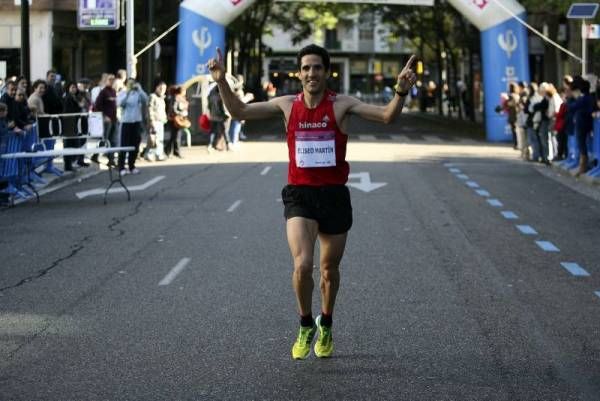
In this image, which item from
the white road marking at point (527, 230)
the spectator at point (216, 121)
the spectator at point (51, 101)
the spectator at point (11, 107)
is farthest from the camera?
the spectator at point (216, 121)

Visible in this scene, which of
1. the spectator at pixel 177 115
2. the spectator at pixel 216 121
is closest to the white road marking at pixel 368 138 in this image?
the spectator at pixel 216 121

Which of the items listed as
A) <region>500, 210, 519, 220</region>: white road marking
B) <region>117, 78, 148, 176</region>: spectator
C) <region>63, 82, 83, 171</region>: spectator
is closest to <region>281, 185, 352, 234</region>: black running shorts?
<region>500, 210, 519, 220</region>: white road marking

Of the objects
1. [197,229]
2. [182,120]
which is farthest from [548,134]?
[197,229]

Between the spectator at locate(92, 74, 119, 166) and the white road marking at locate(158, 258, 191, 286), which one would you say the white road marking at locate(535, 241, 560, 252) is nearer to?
the white road marking at locate(158, 258, 191, 286)

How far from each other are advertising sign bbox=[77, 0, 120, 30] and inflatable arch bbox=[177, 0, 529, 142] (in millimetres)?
5589

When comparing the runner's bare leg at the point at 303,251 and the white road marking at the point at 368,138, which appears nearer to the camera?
the runner's bare leg at the point at 303,251

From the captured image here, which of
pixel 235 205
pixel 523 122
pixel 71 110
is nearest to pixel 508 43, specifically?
pixel 523 122

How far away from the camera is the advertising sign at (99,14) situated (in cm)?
3159

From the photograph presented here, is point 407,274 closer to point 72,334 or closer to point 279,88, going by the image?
point 72,334

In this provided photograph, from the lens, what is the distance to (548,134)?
28.2m

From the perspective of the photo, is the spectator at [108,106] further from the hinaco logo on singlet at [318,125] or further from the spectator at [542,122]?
the hinaco logo on singlet at [318,125]

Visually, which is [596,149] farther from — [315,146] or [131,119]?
[315,146]

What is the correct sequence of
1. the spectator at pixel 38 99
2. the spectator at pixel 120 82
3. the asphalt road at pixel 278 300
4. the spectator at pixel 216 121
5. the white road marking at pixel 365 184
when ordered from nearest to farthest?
1. the asphalt road at pixel 278 300
2. the white road marking at pixel 365 184
3. the spectator at pixel 38 99
4. the spectator at pixel 120 82
5. the spectator at pixel 216 121

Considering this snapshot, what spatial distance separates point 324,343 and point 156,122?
2046 centimetres
